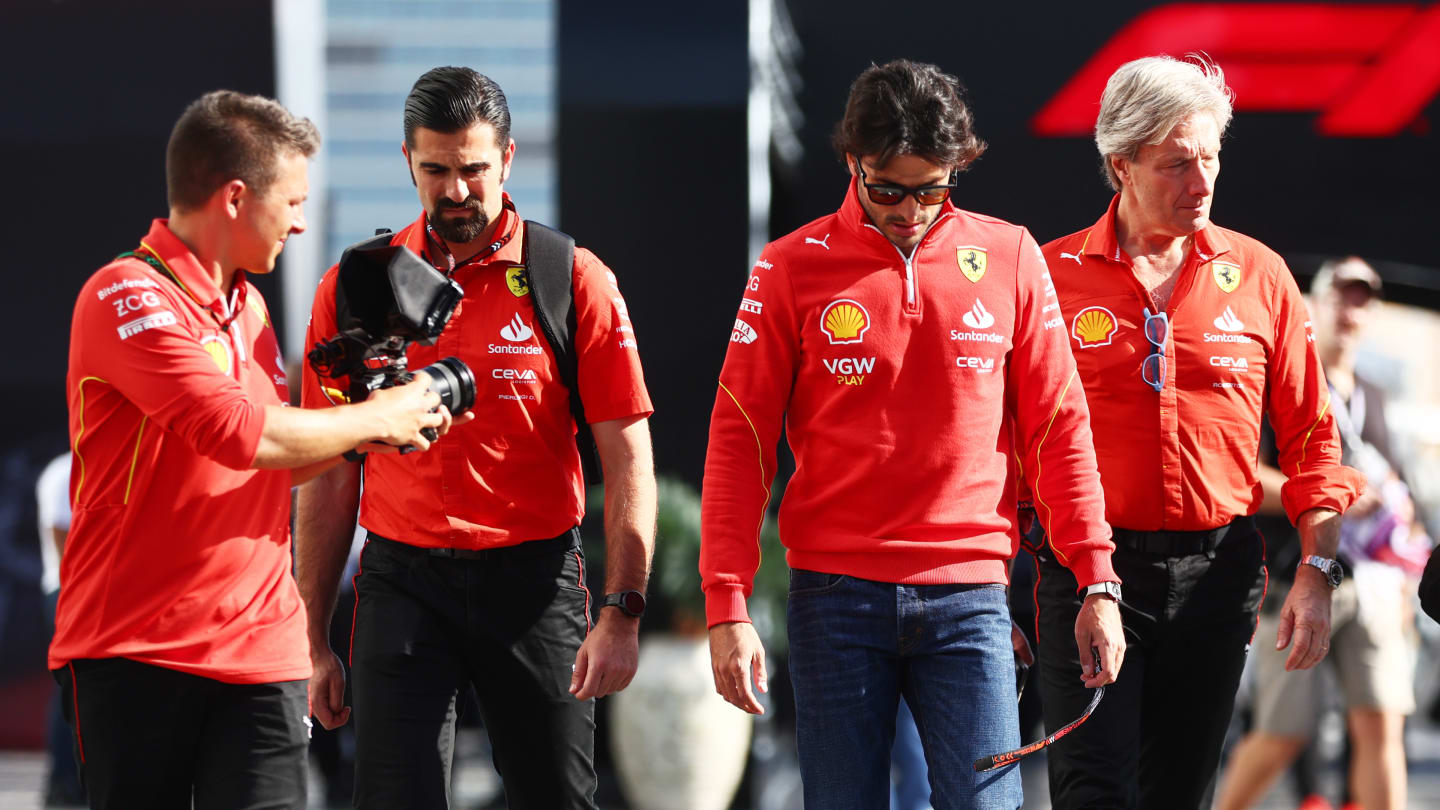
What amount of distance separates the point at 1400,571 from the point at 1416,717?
10.4 ft

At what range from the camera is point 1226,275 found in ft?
10.8

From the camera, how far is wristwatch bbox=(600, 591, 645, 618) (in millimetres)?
3033

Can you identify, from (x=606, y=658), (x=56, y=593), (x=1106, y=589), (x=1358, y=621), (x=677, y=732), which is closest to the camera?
(x=1106, y=589)

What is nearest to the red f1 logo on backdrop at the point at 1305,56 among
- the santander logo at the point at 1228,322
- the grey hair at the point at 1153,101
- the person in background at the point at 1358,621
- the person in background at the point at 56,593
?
the person in background at the point at 1358,621

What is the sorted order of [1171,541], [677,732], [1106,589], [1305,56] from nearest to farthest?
[1106,589]
[1171,541]
[677,732]
[1305,56]

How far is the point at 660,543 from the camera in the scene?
19.6 ft

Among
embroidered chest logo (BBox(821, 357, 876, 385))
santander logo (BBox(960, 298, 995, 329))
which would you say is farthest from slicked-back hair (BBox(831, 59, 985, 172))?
embroidered chest logo (BBox(821, 357, 876, 385))

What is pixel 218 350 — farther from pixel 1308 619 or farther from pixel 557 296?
pixel 1308 619

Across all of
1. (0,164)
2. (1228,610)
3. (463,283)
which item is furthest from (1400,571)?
(0,164)

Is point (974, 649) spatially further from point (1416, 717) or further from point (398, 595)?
point (1416, 717)

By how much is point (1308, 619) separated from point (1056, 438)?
0.85 metres

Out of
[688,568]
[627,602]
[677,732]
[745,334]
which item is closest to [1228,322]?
[745,334]

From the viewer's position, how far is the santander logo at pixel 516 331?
3088mm

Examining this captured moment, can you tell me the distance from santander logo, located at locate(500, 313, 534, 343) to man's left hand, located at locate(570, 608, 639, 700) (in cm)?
62
